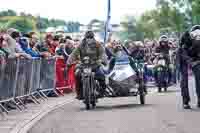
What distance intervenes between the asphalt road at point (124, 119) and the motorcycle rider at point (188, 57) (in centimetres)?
41

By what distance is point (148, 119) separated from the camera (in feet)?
49.0

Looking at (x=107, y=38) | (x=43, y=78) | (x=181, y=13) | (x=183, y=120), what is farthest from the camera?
(x=181, y=13)

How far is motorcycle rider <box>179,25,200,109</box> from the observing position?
17.3 meters

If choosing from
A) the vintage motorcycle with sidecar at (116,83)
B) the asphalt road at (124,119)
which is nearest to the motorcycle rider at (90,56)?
the vintage motorcycle with sidecar at (116,83)

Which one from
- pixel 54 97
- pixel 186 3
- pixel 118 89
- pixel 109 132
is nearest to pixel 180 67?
pixel 118 89

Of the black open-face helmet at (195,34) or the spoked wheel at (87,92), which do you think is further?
the spoked wheel at (87,92)

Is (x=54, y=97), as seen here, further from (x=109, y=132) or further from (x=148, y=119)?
(x=109, y=132)

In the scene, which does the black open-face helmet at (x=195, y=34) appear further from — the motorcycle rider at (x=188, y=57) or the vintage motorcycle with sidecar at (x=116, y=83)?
the vintage motorcycle with sidecar at (x=116, y=83)

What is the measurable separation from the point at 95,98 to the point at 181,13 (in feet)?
206

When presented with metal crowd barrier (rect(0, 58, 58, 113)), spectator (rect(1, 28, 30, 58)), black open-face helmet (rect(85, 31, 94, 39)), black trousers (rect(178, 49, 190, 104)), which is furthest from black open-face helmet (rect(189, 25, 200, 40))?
spectator (rect(1, 28, 30, 58))

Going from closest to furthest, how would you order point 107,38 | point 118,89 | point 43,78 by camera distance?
point 118,89
point 43,78
point 107,38

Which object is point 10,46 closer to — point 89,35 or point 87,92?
point 89,35

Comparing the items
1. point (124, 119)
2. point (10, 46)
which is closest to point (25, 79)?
point (10, 46)

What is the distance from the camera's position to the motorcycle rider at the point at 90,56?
61.2 ft
